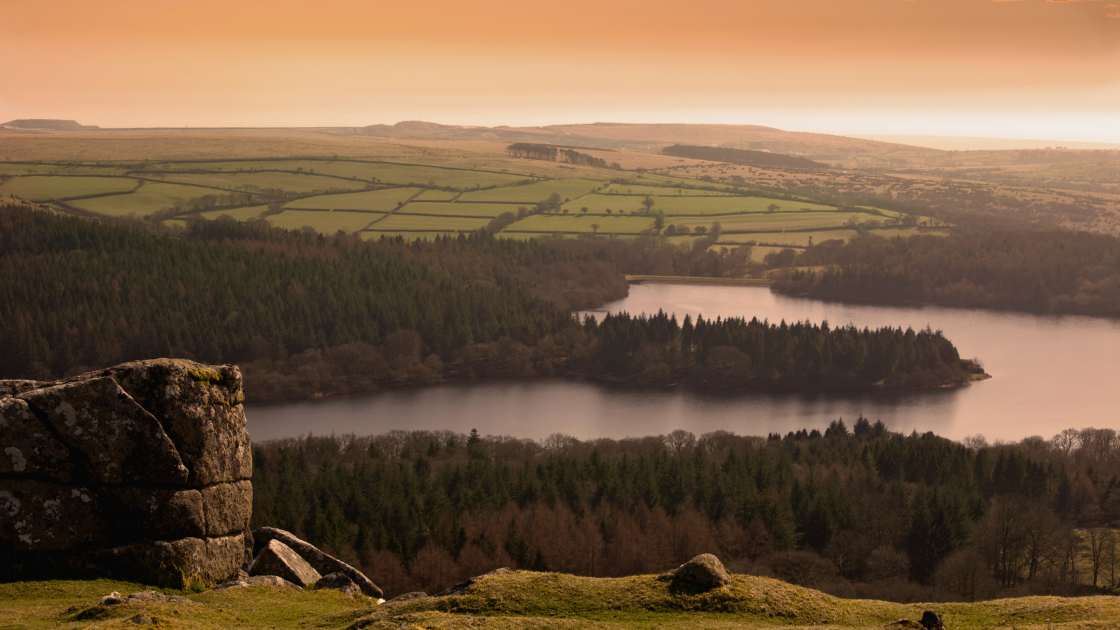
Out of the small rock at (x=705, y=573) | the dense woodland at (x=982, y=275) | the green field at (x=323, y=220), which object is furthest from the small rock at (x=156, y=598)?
the dense woodland at (x=982, y=275)

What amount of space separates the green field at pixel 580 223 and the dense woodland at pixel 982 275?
1422 inches

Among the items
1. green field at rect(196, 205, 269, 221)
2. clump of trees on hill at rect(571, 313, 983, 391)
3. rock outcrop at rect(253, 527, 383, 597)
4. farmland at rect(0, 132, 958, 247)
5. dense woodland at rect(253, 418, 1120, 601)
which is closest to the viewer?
rock outcrop at rect(253, 527, 383, 597)

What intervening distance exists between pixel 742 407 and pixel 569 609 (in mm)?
85443

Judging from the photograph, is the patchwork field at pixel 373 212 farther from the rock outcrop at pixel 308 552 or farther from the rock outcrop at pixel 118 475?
the rock outcrop at pixel 118 475

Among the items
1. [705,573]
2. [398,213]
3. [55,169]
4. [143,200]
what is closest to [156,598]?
[705,573]

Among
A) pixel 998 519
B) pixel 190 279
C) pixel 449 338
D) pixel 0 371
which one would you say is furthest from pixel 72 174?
pixel 998 519

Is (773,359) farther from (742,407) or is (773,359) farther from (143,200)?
(143,200)

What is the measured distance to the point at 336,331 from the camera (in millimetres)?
115438

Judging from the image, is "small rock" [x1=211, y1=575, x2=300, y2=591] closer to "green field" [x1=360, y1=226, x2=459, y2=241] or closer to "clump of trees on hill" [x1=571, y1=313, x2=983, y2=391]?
"clump of trees on hill" [x1=571, y1=313, x2=983, y2=391]

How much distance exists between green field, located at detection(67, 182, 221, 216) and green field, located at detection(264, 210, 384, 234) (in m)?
21.9

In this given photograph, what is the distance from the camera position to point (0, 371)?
102 meters

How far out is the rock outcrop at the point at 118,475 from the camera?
Answer: 16.2 m

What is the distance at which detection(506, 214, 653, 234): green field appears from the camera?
183 m

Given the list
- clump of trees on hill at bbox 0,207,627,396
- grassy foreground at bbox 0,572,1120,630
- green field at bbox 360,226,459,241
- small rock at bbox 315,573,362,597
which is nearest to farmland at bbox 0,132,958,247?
green field at bbox 360,226,459,241
